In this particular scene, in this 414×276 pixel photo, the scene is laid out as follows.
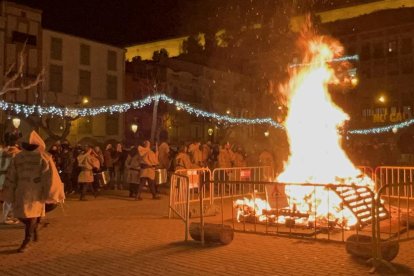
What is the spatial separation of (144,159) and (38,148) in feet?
23.0

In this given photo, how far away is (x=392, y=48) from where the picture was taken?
46469mm

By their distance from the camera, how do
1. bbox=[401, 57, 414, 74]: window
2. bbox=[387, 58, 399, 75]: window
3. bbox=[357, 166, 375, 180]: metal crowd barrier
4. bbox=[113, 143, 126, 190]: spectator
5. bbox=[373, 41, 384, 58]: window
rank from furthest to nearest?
bbox=[373, 41, 384, 58]: window < bbox=[387, 58, 399, 75]: window < bbox=[401, 57, 414, 74]: window < bbox=[113, 143, 126, 190]: spectator < bbox=[357, 166, 375, 180]: metal crowd barrier

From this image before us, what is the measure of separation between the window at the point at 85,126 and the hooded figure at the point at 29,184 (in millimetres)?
28722

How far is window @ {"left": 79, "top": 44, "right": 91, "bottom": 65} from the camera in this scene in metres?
37.1

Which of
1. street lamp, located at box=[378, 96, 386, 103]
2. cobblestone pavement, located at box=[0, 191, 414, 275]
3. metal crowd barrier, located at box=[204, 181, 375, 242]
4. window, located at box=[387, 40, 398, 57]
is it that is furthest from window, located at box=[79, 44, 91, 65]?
metal crowd barrier, located at box=[204, 181, 375, 242]

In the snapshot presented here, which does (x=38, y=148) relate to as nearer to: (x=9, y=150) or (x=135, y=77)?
A: (x=9, y=150)

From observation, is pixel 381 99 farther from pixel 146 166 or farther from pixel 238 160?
pixel 146 166

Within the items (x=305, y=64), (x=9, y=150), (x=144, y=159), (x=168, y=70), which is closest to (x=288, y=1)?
(x=305, y=64)

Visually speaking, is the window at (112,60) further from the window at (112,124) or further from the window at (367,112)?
the window at (367,112)

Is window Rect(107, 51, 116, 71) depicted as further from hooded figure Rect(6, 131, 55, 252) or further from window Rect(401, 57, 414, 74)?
hooded figure Rect(6, 131, 55, 252)

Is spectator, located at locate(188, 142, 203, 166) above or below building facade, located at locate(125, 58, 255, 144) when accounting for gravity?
below

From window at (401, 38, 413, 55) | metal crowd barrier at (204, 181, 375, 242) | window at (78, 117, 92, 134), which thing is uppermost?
window at (401, 38, 413, 55)

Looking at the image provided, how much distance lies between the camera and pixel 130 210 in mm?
13484

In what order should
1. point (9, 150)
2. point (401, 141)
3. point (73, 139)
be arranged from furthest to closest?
point (73, 139) → point (401, 141) → point (9, 150)
